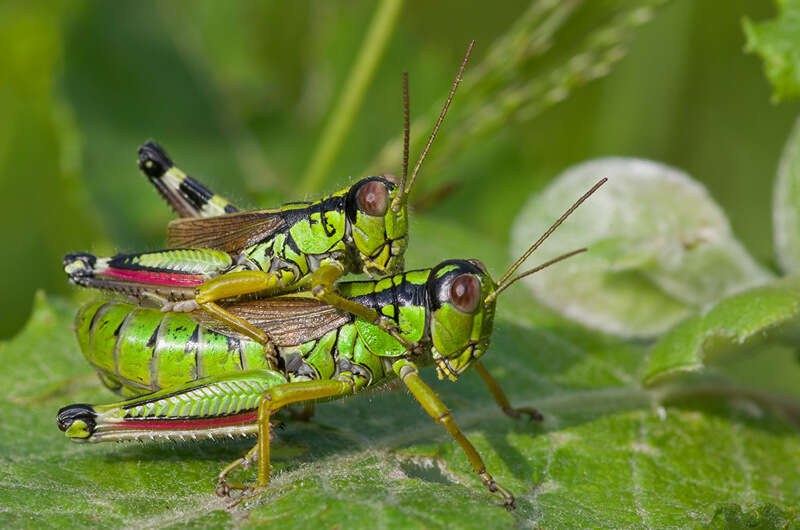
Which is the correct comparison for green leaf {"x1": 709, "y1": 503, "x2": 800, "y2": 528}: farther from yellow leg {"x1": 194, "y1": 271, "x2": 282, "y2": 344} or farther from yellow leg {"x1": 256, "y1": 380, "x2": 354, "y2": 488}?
yellow leg {"x1": 194, "y1": 271, "x2": 282, "y2": 344}

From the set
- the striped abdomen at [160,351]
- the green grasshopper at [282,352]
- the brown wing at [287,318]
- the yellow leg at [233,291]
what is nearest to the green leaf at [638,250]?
the green grasshopper at [282,352]

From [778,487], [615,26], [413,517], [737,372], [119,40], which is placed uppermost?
[119,40]

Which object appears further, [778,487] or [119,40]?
[119,40]

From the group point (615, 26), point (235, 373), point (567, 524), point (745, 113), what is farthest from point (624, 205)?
point (745, 113)

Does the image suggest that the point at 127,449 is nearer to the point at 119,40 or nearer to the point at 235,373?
the point at 235,373

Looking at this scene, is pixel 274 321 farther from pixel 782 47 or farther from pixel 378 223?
pixel 782 47

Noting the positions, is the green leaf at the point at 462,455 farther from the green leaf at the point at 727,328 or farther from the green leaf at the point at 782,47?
the green leaf at the point at 782,47
